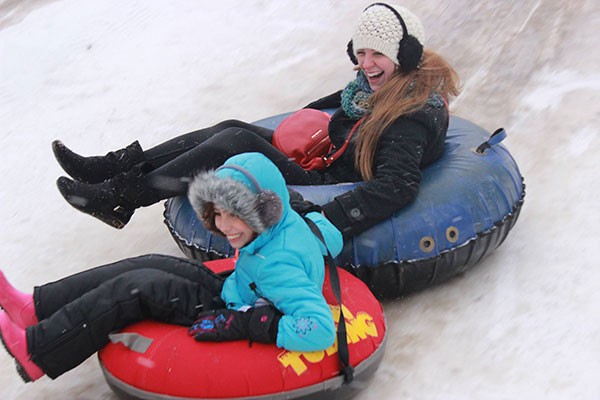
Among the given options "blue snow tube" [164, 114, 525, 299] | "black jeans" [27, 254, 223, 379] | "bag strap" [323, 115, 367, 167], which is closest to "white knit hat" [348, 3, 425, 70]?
"bag strap" [323, 115, 367, 167]

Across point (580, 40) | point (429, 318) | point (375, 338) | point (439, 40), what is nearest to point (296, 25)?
point (439, 40)

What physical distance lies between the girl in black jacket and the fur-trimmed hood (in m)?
0.60

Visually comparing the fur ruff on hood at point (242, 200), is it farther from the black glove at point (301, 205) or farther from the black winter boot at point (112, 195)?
the black winter boot at point (112, 195)

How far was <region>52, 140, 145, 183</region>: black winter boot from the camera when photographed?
359cm

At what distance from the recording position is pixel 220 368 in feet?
8.51

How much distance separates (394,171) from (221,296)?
2.96 ft

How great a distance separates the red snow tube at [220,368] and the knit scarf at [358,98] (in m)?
1.14

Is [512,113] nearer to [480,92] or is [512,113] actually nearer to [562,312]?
[480,92]

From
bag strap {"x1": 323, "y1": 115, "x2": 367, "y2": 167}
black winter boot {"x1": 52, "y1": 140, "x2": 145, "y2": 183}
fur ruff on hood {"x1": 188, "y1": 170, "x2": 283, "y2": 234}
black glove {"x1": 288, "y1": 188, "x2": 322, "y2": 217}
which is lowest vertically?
bag strap {"x1": 323, "y1": 115, "x2": 367, "y2": 167}

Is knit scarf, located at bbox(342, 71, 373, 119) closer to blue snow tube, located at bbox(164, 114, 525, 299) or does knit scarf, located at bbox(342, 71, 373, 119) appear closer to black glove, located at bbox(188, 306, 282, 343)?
blue snow tube, located at bbox(164, 114, 525, 299)

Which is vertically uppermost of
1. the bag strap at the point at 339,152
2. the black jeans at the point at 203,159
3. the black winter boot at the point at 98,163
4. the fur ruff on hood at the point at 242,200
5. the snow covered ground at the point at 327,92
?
the fur ruff on hood at the point at 242,200

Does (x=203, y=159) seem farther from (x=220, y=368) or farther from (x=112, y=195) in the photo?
(x=220, y=368)

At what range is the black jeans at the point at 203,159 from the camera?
339 cm

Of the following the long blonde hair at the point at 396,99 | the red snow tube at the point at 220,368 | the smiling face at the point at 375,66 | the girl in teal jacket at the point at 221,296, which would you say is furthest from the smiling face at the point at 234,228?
the smiling face at the point at 375,66
